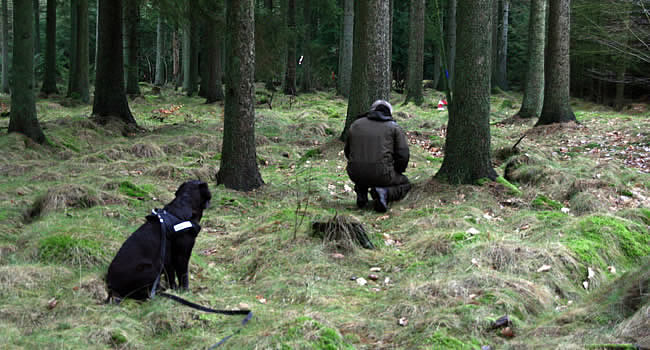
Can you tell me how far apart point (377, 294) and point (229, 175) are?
194 inches

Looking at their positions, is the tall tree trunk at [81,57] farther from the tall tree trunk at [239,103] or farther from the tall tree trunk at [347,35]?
the tall tree trunk at [239,103]

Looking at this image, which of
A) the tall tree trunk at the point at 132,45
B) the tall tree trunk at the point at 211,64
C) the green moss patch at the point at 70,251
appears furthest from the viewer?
the tall tree trunk at the point at 211,64

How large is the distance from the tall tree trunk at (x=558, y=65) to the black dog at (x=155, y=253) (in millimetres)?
12131

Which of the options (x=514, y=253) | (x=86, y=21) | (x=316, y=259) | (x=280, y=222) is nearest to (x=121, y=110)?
(x=86, y=21)

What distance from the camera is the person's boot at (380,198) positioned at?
7957mm

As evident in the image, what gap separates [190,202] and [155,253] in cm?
57

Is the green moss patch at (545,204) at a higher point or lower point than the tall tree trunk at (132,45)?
lower

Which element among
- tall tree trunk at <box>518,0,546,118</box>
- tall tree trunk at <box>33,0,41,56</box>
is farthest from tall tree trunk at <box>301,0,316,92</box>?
tall tree trunk at <box>33,0,41,56</box>

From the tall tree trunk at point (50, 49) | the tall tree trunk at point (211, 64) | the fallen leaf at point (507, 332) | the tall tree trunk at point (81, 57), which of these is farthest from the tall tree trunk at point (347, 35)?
the fallen leaf at point (507, 332)

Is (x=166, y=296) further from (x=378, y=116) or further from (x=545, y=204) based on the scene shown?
(x=545, y=204)

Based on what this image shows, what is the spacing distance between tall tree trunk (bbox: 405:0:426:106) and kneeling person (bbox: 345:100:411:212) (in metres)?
15.8

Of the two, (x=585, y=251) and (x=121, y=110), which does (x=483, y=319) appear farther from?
(x=121, y=110)

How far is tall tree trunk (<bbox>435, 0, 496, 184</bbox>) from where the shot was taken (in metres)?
8.30

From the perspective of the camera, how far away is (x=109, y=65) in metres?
15.3
